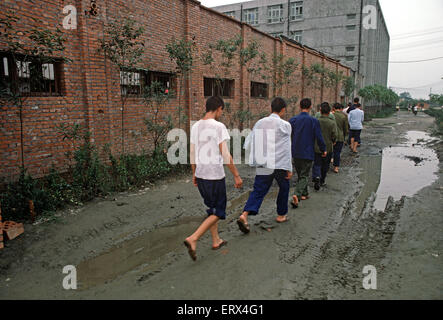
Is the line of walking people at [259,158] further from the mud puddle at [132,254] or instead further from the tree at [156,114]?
the tree at [156,114]

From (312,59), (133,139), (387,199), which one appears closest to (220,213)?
(387,199)

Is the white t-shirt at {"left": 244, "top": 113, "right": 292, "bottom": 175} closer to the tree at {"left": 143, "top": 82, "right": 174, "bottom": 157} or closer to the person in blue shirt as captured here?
the person in blue shirt

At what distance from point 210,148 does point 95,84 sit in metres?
4.58

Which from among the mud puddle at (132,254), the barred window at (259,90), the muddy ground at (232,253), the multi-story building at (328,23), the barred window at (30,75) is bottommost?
the mud puddle at (132,254)

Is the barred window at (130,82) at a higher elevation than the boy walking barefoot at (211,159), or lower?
higher

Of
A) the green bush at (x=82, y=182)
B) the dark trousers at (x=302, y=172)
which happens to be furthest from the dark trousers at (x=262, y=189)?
the green bush at (x=82, y=182)

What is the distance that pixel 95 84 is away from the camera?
6.82 meters

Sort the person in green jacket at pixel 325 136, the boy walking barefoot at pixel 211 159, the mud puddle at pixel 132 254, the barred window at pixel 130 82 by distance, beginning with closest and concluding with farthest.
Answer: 1. the mud puddle at pixel 132 254
2. the boy walking barefoot at pixel 211 159
3. the person in green jacket at pixel 325 136
4. the barred window at pixel 130 82

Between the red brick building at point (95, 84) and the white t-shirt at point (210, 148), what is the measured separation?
3.38 m

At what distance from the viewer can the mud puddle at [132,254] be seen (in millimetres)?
3238

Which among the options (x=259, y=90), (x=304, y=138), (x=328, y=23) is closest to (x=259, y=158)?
(x=304, y=138)

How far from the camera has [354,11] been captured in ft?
127

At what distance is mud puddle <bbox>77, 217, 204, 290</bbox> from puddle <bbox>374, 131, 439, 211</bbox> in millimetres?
3850
